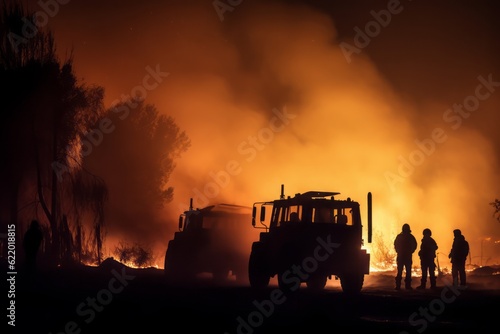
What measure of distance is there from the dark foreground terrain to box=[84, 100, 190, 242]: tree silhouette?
99.0ft

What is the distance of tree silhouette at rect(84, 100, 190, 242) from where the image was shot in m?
49.6

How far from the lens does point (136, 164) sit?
5038 centimetres

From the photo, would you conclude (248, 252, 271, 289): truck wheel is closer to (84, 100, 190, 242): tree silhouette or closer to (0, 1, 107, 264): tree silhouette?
(0, 1, 107, 264): tree silhouette

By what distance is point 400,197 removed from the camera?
54000mm

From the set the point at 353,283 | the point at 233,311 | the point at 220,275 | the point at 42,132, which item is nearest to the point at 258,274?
the point at 353,283

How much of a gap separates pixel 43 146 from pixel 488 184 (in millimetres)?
44785

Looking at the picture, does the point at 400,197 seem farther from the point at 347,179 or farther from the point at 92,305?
the point at 92,305

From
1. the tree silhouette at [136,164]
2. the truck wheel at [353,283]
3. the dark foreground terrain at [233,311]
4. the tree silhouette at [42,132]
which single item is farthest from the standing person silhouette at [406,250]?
the tree silhouette at [136,164]

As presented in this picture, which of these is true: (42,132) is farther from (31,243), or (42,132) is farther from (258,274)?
(258,274)

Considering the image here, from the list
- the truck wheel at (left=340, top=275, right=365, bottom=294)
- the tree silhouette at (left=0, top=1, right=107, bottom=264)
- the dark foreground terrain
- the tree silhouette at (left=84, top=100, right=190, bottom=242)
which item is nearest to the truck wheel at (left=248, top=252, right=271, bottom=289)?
the dark foreground terrain

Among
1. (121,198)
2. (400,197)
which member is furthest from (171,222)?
(400,197)

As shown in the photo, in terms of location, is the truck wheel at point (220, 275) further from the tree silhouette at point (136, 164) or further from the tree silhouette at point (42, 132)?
the tree silhouette at point (136, 164)

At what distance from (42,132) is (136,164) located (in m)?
18.0

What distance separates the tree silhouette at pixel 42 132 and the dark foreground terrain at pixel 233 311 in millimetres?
13121
